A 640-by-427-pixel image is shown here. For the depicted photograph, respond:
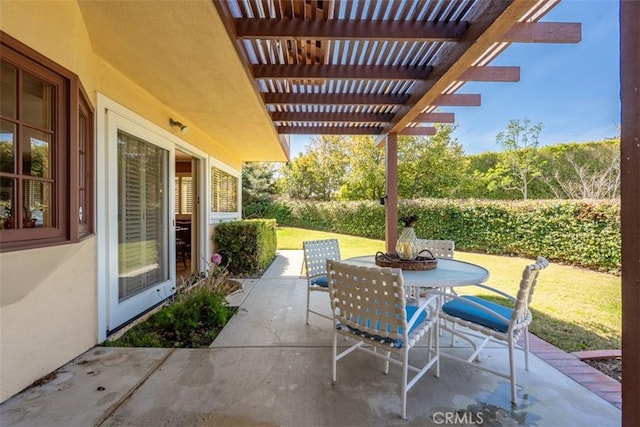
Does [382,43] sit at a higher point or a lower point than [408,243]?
higher

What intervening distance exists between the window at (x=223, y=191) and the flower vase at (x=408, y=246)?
4.35 meters

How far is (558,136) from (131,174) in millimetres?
13507

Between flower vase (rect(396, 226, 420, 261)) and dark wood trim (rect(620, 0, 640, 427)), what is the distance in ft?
4.94

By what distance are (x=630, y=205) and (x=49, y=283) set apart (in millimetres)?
3400

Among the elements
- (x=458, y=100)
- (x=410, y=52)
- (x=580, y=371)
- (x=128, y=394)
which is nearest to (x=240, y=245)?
(x=128, y=394)

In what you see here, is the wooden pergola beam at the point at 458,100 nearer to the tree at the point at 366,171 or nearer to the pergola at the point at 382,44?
the pergola at the point at 382,44

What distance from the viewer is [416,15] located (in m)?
2.36

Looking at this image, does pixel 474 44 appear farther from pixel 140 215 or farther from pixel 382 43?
pixel 140 215

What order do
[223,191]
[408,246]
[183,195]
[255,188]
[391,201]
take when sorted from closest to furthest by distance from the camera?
[408,246] → [391,201] → [223,191] → [183,195] → [255,188]

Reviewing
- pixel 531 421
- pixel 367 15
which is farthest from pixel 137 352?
pixel 367 15

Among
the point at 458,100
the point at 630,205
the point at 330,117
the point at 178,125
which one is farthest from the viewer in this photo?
the point at 330,117

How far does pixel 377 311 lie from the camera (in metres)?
1.83

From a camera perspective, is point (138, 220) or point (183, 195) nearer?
point (138, 220)

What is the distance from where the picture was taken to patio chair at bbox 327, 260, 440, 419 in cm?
174
